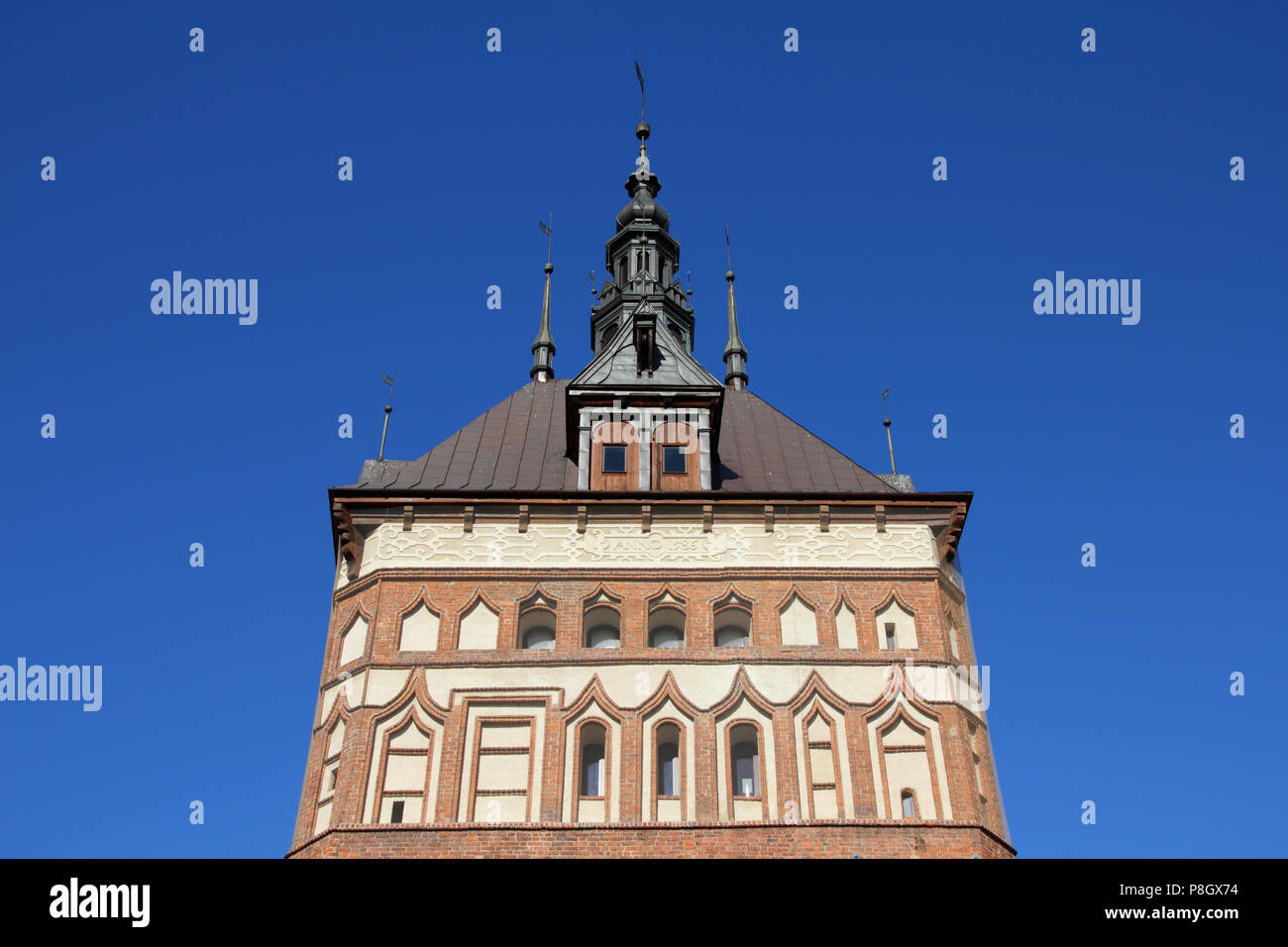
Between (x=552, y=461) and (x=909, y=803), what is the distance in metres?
12.6

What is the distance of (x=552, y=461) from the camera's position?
32125 millimetres

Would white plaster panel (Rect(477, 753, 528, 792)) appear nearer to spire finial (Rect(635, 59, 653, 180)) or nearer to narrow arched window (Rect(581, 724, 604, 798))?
narrow arched window (Rect(581, 724, 604, 798))

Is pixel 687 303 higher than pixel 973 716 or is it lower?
higher

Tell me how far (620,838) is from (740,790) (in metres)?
2.78

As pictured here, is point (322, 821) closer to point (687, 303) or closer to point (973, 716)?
point (973, 716)

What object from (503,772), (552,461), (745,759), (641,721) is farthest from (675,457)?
(503,772)

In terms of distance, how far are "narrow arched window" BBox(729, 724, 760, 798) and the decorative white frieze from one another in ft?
12.7

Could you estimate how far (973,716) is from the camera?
26562mm

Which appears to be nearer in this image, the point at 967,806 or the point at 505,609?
the point at 967,806

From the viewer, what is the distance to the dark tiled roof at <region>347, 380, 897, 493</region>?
30.9 m

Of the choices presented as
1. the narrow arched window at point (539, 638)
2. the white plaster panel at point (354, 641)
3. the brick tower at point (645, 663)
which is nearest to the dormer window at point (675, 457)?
the brick tower at point (645, 663)
